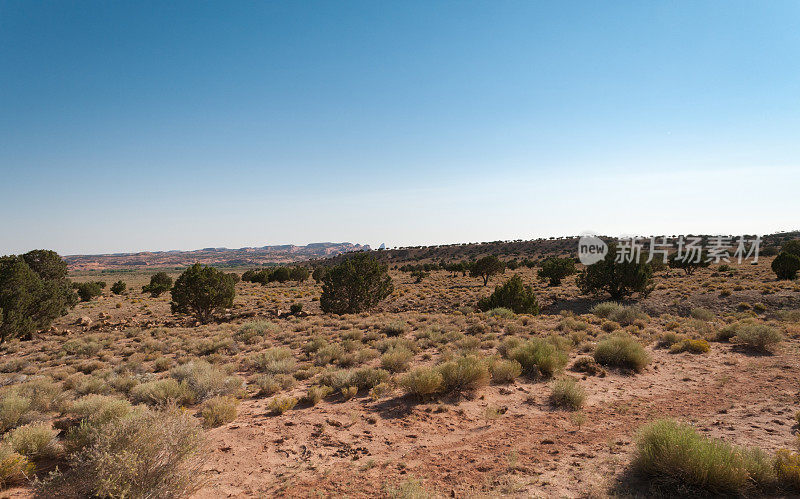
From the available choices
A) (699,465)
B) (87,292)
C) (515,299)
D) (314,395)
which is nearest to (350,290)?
(515,299)

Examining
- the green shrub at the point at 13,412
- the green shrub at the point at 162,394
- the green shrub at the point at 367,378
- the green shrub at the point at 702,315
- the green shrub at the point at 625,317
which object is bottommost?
the green shrub at the point at 702,315

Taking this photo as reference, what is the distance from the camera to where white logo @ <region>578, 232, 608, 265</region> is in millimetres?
29694

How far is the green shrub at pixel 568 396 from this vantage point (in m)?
7.30

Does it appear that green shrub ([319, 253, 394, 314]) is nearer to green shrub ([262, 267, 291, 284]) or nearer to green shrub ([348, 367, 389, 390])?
green shrub ([348, 367, 389, 390])

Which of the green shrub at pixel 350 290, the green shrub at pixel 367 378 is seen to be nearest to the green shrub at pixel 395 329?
the green shrub at pixel 367 378

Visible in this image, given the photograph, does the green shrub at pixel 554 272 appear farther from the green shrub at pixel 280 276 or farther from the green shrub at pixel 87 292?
the green shrub at pixel 87 292

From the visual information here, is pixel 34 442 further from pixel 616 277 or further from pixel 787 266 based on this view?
pixel 787 266

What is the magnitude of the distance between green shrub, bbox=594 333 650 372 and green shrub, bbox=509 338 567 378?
1.83 metres

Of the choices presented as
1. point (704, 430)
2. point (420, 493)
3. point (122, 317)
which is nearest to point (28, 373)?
point (420, 493)

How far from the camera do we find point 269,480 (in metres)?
4.88

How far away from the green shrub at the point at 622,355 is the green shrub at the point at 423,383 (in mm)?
6024

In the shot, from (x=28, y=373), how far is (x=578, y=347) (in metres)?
19.5

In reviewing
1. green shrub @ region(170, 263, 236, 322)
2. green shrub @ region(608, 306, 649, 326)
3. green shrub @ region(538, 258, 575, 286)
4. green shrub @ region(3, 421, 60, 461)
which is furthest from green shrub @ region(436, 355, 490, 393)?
green shrub @ region(538, 258, 575, 286)

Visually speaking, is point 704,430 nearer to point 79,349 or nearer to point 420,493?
point 420,493
